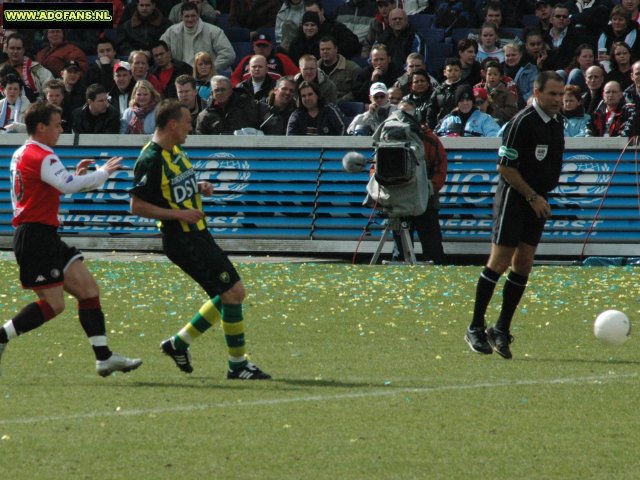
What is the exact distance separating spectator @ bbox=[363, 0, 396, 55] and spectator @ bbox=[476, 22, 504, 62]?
1605 millimetres

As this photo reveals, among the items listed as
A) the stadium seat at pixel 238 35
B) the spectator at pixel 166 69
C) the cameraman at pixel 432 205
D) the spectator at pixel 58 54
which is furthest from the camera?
the stadium seat at pixel 238 35

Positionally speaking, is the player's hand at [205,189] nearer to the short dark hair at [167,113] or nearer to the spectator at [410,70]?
the short dark hair at [167,113]

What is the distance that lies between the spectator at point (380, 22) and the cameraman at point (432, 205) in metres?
3.81

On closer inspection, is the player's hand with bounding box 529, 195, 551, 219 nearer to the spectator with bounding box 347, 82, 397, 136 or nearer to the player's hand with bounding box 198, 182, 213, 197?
the player's hand with bounding box 198, 182, 213, 197

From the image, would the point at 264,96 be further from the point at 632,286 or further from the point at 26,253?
the point at 26,253

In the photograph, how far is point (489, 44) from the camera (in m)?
21.1

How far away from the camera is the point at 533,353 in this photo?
34.9 feet

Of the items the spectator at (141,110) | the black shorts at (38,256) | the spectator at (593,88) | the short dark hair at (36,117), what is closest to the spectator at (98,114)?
the spectator at (141,110)

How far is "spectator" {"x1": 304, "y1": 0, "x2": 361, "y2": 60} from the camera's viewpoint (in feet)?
72.6

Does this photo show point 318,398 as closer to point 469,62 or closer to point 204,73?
point 469,62

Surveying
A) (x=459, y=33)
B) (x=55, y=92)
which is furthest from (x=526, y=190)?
(x=459, y=33)

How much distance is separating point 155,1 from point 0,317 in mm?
12896

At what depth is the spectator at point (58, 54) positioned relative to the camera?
23641 mm

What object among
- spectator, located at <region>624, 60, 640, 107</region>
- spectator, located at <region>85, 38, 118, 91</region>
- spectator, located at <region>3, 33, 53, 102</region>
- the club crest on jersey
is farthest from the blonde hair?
the club crest on jersey
